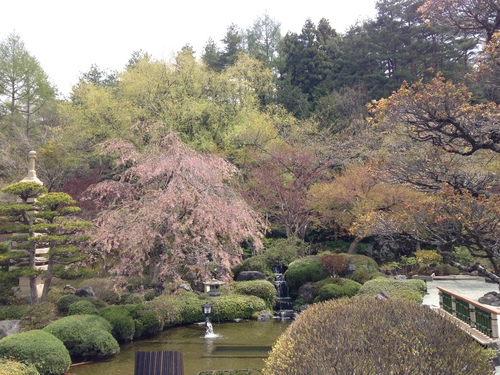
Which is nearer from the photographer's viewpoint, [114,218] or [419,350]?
[419,350]

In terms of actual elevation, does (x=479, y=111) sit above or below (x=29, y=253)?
above

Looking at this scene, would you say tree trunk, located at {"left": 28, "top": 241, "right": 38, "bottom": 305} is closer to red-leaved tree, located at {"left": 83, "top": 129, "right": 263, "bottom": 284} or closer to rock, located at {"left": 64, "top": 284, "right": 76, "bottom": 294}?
rock, located at {"left": 64, "top": 284, "right": 76, "bottom": 294}

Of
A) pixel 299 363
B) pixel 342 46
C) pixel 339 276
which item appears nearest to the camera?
pixel 299 363

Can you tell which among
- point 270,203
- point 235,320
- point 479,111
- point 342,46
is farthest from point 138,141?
point 342,46

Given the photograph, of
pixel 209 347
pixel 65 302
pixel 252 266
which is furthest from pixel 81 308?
pixel 252 266

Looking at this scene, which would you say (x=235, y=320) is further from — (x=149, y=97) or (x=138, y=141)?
(x=149, y=97)

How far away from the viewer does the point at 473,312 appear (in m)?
9.58

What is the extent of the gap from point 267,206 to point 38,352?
14.4 meters

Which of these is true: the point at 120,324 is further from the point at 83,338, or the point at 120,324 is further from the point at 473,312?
the point at 473,312

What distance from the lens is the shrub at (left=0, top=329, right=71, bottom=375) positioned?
8.67m

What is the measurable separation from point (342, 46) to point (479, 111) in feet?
100

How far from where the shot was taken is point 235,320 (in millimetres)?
14539

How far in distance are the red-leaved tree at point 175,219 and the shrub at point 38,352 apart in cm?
388

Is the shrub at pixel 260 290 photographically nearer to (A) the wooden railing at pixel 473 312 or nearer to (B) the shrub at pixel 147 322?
(B) the shrub at pixel 147 322
